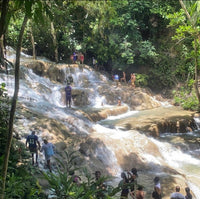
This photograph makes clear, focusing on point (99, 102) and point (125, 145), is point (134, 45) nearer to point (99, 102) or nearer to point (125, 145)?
point (99, 102)

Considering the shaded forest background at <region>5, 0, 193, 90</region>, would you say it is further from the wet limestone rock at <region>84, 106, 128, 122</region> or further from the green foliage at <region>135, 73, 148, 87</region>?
the wet limestone rock at <region>84, 106, 128, 122</region>

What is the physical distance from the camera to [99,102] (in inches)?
661

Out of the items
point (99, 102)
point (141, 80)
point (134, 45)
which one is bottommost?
point (99, 102)

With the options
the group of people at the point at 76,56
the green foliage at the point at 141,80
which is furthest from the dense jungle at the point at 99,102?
the group of people at the point at 76,56

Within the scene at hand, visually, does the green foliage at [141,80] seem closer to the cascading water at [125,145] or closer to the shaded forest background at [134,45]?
the shaded forest background at [134,45]

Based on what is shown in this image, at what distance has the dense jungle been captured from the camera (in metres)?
3.89

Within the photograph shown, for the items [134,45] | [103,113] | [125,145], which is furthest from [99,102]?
[134,45]

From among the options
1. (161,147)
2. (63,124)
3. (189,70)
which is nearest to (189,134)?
(161,147)

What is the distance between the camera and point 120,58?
22094 mm

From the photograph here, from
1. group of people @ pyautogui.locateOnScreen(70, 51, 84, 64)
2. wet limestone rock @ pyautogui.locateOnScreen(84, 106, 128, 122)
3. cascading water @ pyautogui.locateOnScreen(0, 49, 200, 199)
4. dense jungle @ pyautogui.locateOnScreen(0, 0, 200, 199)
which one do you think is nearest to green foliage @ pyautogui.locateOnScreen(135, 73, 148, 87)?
dense jungle @ pyautogui.locateOnScreen(0, 0, 200, 199)

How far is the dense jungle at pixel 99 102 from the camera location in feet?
12.8

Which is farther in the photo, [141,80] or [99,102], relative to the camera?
[141,80]

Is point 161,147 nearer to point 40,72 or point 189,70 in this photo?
point 40,72

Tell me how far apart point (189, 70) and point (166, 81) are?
2143mm
